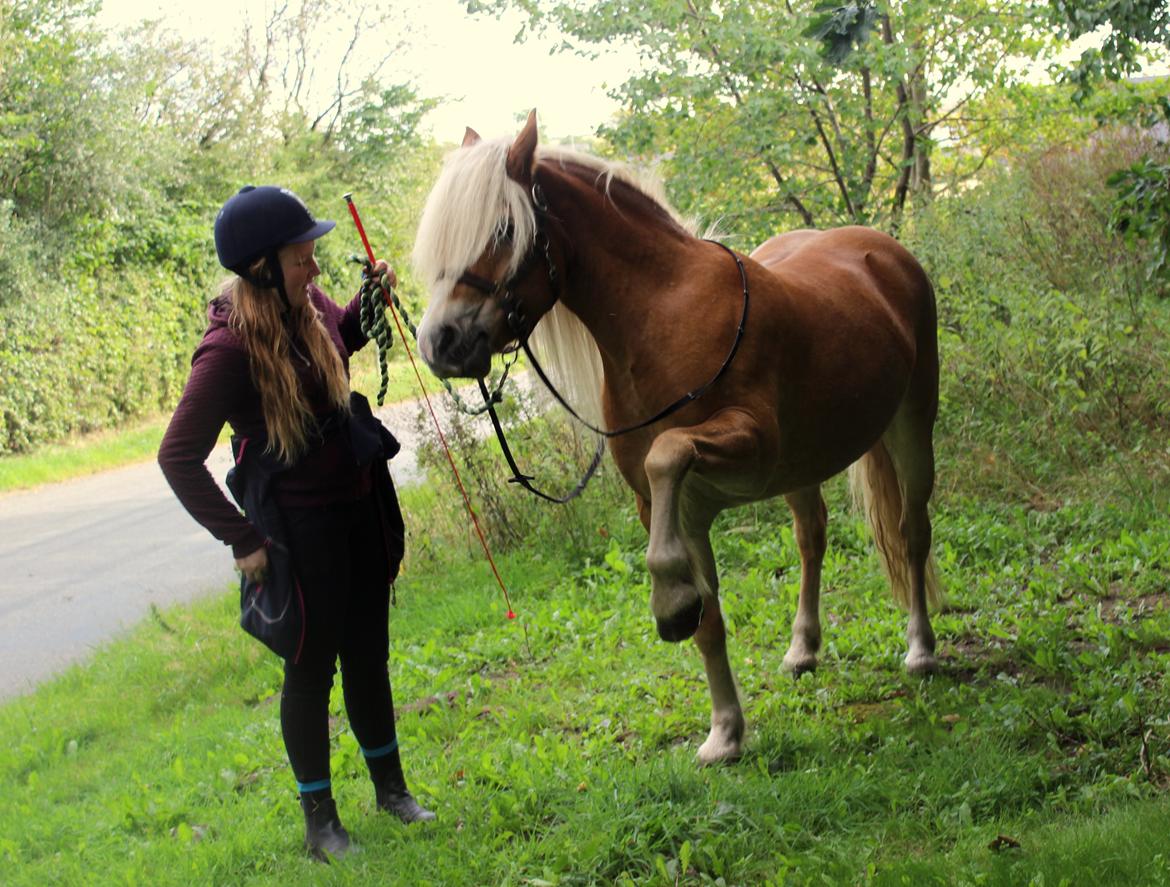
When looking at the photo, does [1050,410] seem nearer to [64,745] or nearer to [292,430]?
[292,430]

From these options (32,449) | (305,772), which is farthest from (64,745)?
(32,449)

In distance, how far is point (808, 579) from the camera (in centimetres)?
514

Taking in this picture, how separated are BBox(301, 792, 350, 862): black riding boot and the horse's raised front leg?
1.36m

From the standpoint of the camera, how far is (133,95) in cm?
1953

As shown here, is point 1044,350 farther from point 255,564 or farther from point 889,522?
point 255,564

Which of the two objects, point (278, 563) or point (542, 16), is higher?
point (542, 16)

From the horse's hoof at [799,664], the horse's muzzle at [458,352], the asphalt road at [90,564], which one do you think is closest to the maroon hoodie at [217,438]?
the horse's muzzle at [458,352]

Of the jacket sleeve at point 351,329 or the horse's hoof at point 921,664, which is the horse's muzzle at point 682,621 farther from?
the horse's hoof at point 921,664

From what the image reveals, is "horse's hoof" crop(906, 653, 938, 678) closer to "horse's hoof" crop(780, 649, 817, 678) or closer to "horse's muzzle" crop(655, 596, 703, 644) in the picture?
"horse's hoof" crop(780, 649, 817, 678)

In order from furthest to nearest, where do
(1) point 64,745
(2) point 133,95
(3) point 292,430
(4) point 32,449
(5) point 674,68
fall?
(2) point 133,95 < (4) point 32,449 < (5) point 674,68 < (1) point 64,745 < (3) point 292,430

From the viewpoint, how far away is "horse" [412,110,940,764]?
341 centimetres

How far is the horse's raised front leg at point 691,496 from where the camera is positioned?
131 inches

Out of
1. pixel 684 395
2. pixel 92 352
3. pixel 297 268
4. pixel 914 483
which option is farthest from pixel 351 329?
pixel 92 352

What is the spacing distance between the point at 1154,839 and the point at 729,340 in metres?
1.88
